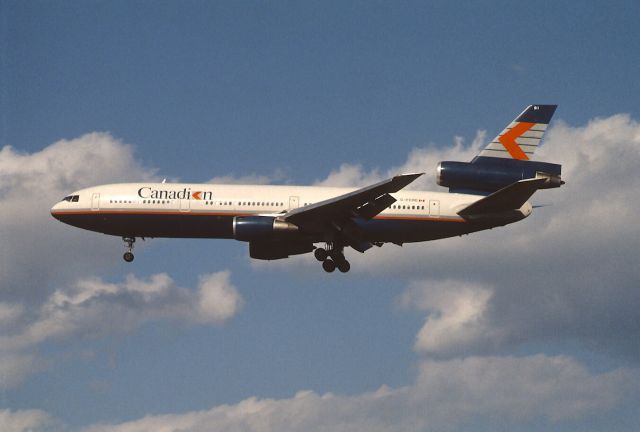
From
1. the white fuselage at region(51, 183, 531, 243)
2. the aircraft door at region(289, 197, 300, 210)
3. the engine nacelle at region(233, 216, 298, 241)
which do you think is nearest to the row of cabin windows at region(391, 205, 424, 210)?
the white fuselage at region(51, 183, 531, 243)

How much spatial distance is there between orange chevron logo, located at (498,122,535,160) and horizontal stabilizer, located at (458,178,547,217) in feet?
16.6

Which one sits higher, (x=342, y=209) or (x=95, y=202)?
(x=95, y=202)

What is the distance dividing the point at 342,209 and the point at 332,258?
14.0 feet

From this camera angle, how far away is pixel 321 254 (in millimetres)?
47906

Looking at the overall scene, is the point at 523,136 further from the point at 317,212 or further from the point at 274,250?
the point at 274,250

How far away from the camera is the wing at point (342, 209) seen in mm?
42906

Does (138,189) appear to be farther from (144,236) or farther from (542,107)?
(542,107)

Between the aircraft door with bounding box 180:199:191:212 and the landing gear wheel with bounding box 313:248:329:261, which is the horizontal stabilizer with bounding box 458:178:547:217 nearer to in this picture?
the landing gear wheel with bounding box 313:248:329:261

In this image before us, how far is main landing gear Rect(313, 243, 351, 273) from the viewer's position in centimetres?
4750

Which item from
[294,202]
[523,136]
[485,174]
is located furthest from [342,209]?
[523,136]

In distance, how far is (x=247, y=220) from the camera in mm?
44469

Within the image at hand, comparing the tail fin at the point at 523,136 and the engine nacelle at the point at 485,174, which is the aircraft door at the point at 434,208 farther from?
the tail fin at the point at 523,136

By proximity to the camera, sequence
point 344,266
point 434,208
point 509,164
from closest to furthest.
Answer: point 434,208
point 344,266
point 509,164

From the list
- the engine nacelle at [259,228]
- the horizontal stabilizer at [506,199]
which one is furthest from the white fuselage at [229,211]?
the engine nacelle at [259,228]
